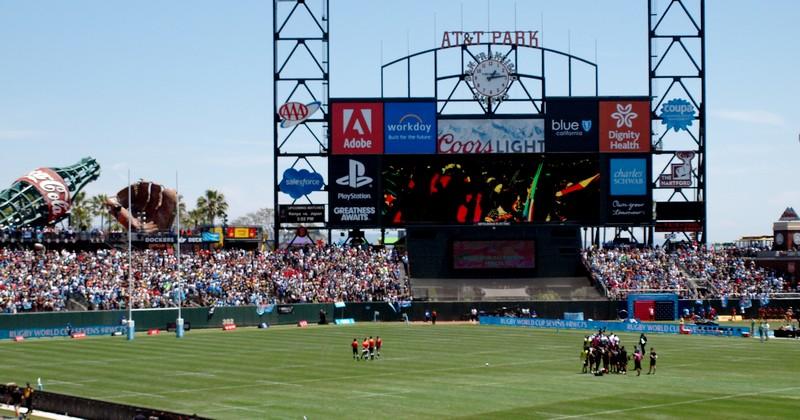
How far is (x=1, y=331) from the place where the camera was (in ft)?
235

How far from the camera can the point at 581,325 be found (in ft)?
266

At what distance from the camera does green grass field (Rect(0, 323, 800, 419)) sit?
38.7 meters

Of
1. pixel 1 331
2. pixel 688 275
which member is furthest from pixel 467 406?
pixel 688 275

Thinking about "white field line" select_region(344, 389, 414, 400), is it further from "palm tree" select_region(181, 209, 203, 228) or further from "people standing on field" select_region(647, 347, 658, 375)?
"palm tree" select_region(181, 209, 203, 228)

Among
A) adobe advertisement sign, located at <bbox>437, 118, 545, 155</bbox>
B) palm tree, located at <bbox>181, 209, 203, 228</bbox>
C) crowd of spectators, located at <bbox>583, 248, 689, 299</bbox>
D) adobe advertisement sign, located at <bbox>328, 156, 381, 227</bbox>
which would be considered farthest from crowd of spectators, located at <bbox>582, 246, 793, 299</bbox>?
palm tree, located at <bbox>181, 209, 203, 228</bbox>

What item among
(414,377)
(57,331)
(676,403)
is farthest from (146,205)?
(676,403)

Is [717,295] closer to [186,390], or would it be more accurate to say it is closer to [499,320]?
[499,320]

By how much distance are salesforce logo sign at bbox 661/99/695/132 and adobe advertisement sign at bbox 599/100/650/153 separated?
6.25ft

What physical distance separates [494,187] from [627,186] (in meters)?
11.1

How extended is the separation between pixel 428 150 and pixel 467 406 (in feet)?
185

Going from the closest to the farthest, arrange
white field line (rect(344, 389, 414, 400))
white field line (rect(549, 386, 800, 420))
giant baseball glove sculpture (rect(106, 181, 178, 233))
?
white field line (rect(549, 386, 800, 420))
white field line (rect(344, 389, 414, 400))
giant baseball glove sculpture (rect(106, 181, 178, 233))

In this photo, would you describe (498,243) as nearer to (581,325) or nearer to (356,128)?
(356,128)

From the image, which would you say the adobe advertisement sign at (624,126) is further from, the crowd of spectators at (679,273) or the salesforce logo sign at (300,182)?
the salesforce logo sign at (300,182)

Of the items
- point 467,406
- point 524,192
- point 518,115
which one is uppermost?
point 518,115
